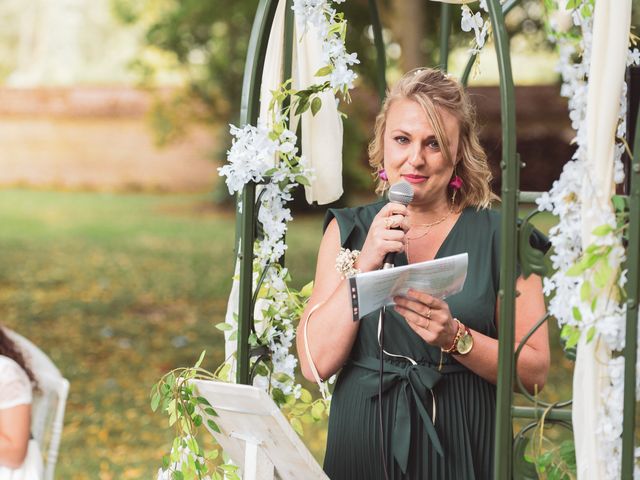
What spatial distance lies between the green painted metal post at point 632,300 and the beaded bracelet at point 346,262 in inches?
29.4

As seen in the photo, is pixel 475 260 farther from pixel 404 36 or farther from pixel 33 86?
pixel 33 86

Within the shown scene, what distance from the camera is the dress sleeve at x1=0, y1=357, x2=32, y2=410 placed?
3.79m

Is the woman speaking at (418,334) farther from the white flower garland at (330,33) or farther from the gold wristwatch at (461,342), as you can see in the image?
the white flower garland at (330,33)

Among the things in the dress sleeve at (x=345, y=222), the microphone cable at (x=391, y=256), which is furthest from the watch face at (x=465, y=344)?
the dress sleeve at (x=345, y=222)

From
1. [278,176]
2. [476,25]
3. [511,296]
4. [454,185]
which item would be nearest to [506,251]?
[511,296]

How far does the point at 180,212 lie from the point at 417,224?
52.7ft

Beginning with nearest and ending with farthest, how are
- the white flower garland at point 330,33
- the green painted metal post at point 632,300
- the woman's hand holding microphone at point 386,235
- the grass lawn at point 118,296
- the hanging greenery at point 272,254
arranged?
the green painted metal post at point 632,300 → the woman's hand holding microphone at point 386,235 → the hanging greenery at point 272,254 → the white flower garland at point 330,33 → the grass lawn at point 118,296

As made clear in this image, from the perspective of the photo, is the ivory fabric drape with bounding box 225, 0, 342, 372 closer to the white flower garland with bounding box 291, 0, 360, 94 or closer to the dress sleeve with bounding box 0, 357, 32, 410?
the white flower garland with bounding box 291, 0, 360, 94

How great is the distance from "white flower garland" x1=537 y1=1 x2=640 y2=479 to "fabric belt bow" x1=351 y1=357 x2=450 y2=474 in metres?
0.51

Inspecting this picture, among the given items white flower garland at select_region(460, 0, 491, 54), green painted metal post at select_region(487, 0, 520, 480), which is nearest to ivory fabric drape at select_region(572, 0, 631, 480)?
green painted metal post at select_region(487, 0, 520, 480)

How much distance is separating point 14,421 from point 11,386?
0.13 metres

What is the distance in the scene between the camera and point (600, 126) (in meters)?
2.18

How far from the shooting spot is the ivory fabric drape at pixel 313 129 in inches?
126

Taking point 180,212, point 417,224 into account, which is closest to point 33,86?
point 180,212
